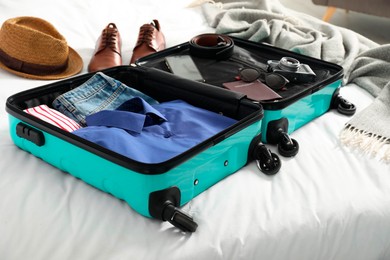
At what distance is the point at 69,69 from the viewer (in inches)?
57.1

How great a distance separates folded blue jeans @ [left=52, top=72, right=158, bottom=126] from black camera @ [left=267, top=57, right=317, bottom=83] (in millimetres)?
353

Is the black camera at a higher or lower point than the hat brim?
higher

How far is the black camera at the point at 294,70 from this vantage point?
126 cm

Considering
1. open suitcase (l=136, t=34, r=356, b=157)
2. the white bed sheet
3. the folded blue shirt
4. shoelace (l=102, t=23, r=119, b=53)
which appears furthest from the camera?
shoelace (l=102, t=23, r=119, b=53)

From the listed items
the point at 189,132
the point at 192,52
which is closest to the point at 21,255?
the point at 189,132

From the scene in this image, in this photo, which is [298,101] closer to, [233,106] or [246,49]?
[233,106]

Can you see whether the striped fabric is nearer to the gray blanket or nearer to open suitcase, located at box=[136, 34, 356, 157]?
open suitcase, located at box=[136, 34, 356, 157]

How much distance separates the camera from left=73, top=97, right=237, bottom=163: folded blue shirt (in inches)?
35.3

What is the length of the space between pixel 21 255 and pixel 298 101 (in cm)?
69

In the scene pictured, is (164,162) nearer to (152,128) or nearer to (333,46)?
(152,128)

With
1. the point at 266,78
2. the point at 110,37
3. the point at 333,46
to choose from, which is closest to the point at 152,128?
the point at 266,78

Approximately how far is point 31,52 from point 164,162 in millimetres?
739

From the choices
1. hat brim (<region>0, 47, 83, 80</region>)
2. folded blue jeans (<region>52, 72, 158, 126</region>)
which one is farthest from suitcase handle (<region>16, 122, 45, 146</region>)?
hat brim (<region>0, 47, 83, 80</region>)

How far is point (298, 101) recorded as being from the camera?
1150 mm
